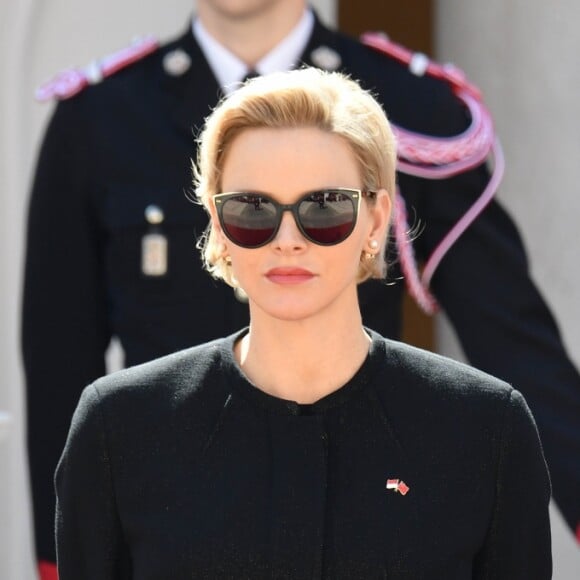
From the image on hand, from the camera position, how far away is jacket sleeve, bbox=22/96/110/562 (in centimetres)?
348

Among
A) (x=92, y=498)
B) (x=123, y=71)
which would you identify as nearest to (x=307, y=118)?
(x=92, y=498)

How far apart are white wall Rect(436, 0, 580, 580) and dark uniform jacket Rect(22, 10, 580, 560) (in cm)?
99

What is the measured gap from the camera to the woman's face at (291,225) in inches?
85.6

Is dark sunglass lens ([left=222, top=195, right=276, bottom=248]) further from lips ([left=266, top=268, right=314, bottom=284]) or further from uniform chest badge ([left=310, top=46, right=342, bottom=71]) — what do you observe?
uniform chest badge ([left=310, top=46, right=342, bottom=71])

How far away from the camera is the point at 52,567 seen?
3.41 m

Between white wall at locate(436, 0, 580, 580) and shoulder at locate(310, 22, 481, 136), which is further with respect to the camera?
white wall at locate(436, 0, 580, 580)

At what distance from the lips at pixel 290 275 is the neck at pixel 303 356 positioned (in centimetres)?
9

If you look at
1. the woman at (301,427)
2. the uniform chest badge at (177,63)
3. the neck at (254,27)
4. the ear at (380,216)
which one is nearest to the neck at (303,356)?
the woman at (301,427)

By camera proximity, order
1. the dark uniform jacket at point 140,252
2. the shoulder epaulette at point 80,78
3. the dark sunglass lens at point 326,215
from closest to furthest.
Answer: the dark sunglass lens at point 326,215 → the dark uniform jacket at point 140,252 → the shoulder epaulette at point 80,78

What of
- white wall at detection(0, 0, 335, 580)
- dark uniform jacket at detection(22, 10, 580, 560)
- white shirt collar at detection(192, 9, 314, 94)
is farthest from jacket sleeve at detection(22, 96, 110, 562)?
white wall at detection(0, 0, 335, 580)

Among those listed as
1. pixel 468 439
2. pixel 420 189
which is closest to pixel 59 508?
pixel 468 439

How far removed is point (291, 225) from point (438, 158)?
1311mm

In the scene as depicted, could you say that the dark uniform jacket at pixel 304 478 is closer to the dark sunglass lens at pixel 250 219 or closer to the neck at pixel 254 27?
the dark sunglass lens at pixel 250 219

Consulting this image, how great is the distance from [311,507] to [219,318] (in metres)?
1.24
